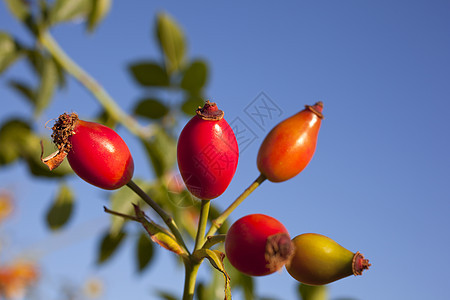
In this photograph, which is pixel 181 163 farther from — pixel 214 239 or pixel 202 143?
pixel 214 239

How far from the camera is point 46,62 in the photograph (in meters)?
2.44

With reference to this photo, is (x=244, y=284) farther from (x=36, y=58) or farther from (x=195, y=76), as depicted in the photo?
(x=36, y=58)

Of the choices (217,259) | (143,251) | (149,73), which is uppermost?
(217,259)

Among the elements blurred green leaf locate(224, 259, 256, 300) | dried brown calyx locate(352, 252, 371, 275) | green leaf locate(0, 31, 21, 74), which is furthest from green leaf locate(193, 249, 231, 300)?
green leaf locate(0, 31, 21, 74)

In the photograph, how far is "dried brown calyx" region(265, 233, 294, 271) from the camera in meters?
1.03

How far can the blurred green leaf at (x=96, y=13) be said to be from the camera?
2.71m

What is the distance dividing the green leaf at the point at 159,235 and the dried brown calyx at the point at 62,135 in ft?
0.87

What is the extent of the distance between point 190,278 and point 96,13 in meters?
2.06

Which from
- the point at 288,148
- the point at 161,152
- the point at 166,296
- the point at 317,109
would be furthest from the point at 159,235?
the point at 161,152

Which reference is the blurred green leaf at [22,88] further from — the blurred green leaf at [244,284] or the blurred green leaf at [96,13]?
the blurred green leaf at [244,284]

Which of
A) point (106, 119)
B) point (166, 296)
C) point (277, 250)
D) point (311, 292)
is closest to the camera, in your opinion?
point (277, 250)

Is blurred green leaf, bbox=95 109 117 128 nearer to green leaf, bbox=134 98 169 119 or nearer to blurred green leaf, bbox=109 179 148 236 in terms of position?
green leaf, bbox=134 98 169 119

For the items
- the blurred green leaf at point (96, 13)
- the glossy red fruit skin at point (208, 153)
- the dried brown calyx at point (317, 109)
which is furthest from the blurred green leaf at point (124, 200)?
the blurred green leaf at point (96, 13)

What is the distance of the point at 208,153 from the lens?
1.16 m
